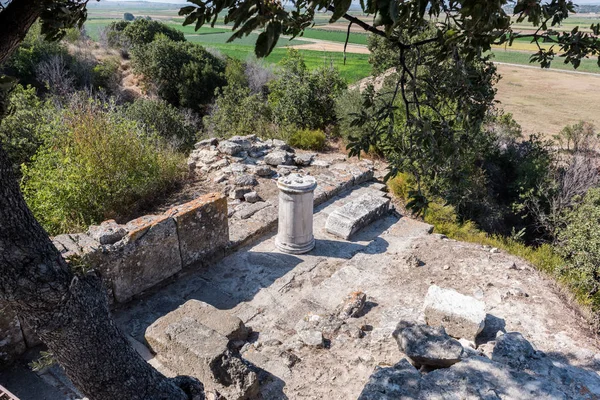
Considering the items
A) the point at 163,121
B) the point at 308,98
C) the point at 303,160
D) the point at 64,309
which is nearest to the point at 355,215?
the point at 303,160

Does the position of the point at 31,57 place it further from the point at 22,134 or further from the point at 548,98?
the point at 548,98

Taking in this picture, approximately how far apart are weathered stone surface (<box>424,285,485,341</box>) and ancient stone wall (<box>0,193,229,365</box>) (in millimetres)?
2858

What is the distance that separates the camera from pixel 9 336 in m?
3.94

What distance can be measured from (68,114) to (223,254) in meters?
3.89

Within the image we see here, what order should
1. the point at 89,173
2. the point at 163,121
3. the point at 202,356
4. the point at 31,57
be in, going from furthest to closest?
the point at 31,57 → the point at 163,121 → the point at 89,173 → the point at 202,356

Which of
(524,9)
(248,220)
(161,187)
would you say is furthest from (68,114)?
(524,9)

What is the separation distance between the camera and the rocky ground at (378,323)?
3271 millimetres

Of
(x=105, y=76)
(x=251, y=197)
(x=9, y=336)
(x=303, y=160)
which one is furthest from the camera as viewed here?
(x=105, y=76)

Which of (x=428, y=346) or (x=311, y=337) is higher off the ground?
(x=428, y=346)

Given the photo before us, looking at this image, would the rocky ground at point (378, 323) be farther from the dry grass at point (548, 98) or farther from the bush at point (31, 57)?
the bush at point (31, 57)

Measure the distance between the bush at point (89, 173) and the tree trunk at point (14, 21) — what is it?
4.07 metres

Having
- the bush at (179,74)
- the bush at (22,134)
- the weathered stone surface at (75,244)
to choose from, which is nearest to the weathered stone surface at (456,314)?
the weathered stone surface at (75,244)

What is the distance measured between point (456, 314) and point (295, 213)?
256cm

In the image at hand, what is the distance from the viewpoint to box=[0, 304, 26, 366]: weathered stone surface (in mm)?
3887
